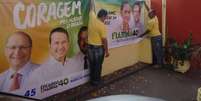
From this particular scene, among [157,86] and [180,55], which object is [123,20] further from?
[157,86]

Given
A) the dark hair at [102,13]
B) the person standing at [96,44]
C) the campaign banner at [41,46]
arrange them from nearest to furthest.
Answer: the campaign banner at [41,46] → the person standing at [96,44] → the dark hair at [102,13]

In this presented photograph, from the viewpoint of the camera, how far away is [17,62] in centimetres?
418

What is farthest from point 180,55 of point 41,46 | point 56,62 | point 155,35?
point 41,46

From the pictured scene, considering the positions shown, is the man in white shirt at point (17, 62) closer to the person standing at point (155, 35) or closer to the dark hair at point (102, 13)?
the dark hair at point (102, 13)

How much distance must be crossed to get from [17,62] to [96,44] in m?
1.45

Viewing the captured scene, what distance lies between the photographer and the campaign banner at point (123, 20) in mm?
5660

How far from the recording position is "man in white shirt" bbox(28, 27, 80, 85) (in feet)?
14.7

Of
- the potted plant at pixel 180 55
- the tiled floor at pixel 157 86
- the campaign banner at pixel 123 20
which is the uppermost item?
the campaign banner at pixel 123 20

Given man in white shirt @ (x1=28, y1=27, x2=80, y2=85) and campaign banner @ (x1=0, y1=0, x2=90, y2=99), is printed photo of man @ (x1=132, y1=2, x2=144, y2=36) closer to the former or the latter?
campaign banner @ (x1=0, y1=0, x2=90, y2=99)

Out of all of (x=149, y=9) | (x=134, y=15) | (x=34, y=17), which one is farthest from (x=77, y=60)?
(x=149, y=9)

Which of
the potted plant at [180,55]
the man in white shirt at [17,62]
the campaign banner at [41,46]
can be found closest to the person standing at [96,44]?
the campaign banner at [41,46]

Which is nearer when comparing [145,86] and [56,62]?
[56,62]

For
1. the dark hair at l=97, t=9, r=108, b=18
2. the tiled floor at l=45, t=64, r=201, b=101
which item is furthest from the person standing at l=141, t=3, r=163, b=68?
the dark hair at l=97, t=9, r=108, b=18

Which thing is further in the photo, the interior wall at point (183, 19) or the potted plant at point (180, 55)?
the interior wall at point (183, 19)
